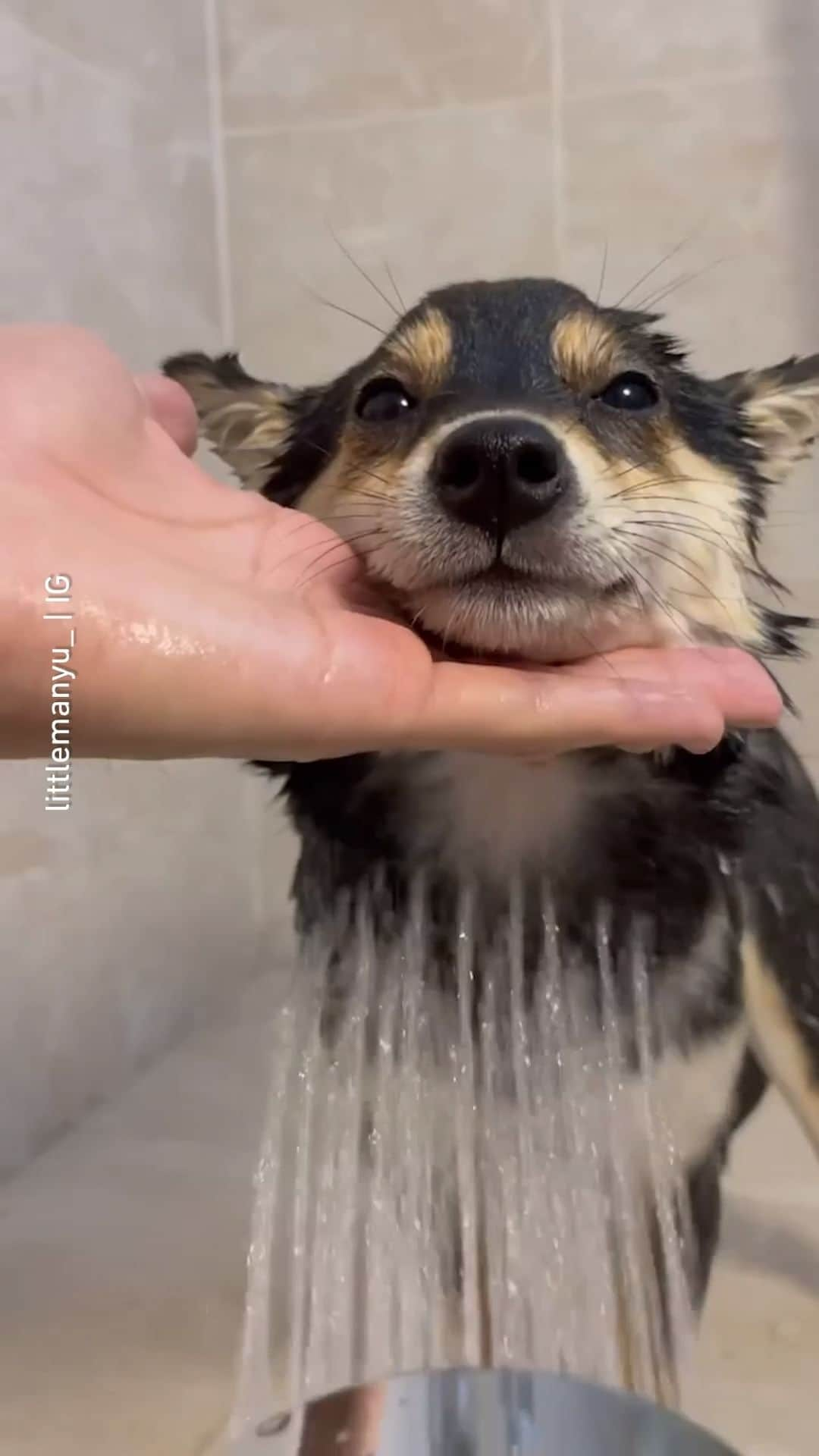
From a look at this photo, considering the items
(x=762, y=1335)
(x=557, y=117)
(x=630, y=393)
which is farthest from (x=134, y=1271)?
(x=557, y=117)

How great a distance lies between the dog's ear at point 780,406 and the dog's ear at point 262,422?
362 mm

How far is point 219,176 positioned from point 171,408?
0.95 m

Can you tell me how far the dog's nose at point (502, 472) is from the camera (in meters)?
0.80

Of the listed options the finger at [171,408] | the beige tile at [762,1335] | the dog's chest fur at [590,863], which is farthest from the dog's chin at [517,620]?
the beige tile at [762,1335]

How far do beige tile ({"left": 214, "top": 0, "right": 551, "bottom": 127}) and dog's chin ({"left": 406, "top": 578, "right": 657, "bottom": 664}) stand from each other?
111 cm

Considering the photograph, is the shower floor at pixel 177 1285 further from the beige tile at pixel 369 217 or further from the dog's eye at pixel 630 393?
the beige tile at pixel 369 217

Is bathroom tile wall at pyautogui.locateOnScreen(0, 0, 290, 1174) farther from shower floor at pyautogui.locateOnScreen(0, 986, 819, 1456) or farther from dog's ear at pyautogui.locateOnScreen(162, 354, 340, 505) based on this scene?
dog's ear at pyautogui.locateOnScreen(162, 354, 340, 505)

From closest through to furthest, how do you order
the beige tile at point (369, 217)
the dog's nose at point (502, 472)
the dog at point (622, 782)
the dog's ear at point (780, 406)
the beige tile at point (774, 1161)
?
1. the dog's nose at point (502, 472)
2. the dog at point (622, 782)
3. the dog's ear at point (780, 406)
4. the beige tile at point (774, 1161)
5. the beige tile at point (369, 217)

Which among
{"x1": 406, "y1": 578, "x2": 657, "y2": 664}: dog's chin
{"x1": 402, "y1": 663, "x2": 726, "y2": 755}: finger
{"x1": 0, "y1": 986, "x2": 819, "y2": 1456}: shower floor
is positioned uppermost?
{"x1": 406, "y1": 578, "x2": 657, "y2": 664}: dog's chin

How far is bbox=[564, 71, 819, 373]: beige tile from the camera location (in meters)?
1.63

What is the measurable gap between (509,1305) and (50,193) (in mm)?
1231

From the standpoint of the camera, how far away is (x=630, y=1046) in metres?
0.99

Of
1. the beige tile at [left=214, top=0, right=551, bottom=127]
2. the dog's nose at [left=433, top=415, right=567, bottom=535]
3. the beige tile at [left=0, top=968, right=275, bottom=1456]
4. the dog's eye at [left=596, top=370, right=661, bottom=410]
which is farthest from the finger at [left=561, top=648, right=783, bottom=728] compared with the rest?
the beige tile at [left=214, top=0, right=551, bottom=127]

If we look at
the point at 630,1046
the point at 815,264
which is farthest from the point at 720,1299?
the point at 815,264
